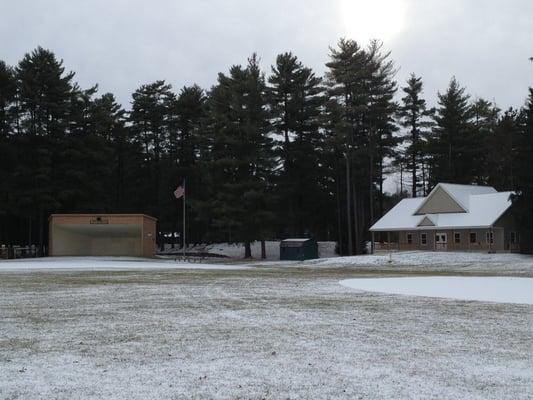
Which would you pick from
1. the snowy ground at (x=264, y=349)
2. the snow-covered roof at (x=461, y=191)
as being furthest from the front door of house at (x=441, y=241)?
the snowy ground at (x=264, y=349)

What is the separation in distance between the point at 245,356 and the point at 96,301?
804cm

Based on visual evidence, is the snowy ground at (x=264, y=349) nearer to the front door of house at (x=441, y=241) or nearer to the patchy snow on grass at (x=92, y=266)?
the patchy snow on grass at (x=92, y=266)

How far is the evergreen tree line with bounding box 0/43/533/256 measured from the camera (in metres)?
→ 58.7

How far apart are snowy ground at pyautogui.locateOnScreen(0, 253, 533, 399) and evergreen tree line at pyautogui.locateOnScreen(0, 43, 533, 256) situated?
40.5 metres

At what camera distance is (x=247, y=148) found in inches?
2375

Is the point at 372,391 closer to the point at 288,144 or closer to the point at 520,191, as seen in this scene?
the point at 520,191

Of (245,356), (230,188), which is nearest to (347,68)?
(230,188)

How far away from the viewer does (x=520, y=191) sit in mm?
49938

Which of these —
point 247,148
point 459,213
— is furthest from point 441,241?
point 247,148

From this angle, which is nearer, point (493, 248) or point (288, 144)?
point (493, 248)

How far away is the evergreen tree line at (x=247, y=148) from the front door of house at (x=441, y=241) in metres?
8.48

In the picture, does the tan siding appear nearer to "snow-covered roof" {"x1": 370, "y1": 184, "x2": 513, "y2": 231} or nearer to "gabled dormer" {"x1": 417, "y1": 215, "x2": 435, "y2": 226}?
"snow-covered roof" {"x1": 370, "y1": 184, "x2": 513, "y2": 231}

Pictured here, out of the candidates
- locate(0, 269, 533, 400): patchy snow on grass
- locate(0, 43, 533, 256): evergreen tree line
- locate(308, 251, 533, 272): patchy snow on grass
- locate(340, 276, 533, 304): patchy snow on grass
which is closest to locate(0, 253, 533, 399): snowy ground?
locate(0, 269, 533, 400): patchy snow on grass

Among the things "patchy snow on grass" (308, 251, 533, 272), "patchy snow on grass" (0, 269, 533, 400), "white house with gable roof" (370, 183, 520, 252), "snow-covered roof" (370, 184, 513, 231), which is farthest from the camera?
"snow-covered roof" (370, 184, 513, 231)
